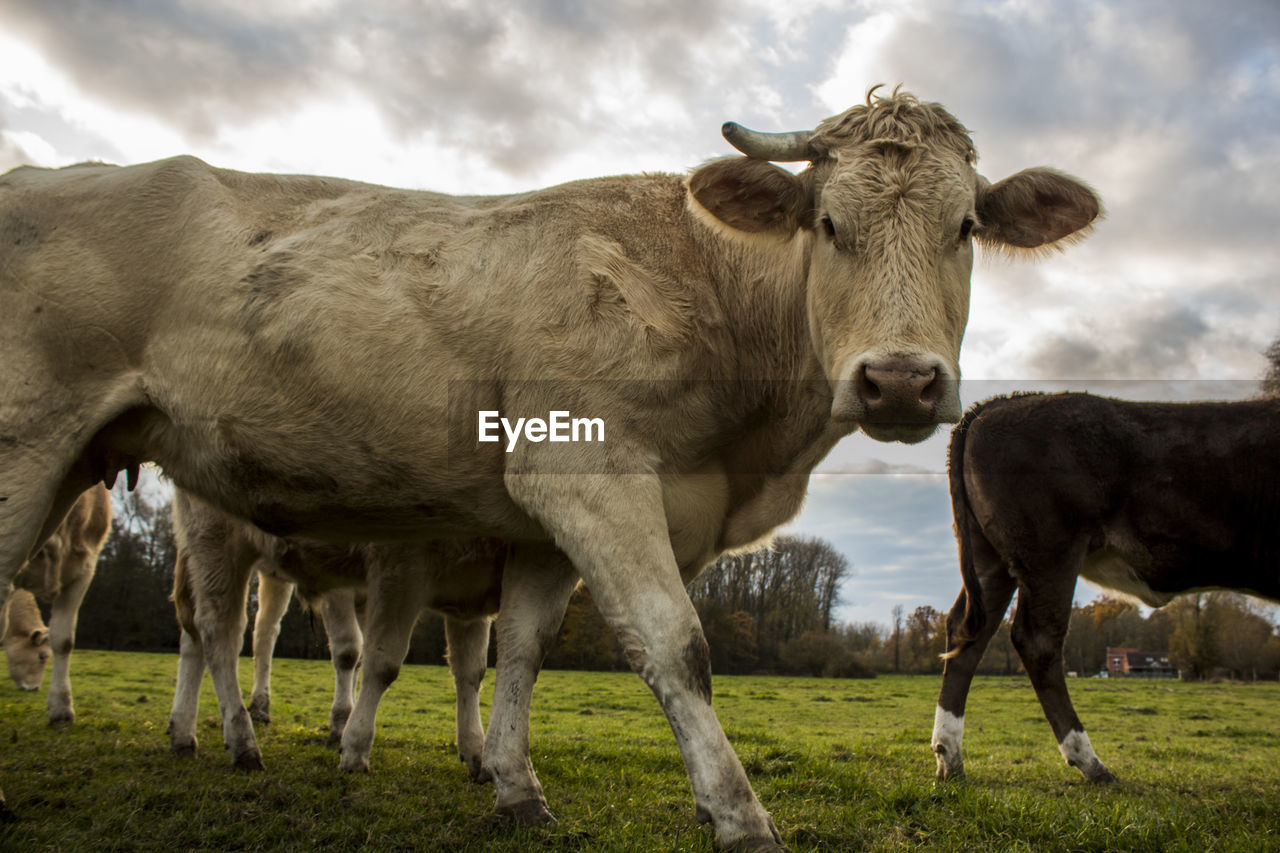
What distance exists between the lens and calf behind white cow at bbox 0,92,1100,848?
357 cm

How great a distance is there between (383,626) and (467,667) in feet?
2.74

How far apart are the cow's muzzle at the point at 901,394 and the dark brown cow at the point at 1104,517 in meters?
3.69

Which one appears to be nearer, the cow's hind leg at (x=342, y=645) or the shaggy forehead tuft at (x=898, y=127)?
the shaggy forehead tuft at (x=898, y=127)

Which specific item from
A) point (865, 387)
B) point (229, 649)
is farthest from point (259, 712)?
point (865, 387)

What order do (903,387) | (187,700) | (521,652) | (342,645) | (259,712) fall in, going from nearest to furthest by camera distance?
(903,387)
(521,652)
(187,700)
(342,645)
(259,712)

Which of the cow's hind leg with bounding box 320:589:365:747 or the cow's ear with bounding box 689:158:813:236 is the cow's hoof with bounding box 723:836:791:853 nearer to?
the cow's ear with bounding box 689:158:813:236

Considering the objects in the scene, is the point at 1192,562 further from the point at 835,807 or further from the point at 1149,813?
the point at 835,807

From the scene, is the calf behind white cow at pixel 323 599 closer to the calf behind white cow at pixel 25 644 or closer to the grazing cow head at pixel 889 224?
the grazing cow head at pixel 889 224

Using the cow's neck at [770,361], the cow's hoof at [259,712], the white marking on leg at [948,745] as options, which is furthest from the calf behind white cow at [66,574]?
the white marking on leg at [948,745]

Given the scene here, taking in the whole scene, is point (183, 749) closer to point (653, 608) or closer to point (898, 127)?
point (653, 608)

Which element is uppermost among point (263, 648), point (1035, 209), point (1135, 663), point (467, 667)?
point (1035, 209)

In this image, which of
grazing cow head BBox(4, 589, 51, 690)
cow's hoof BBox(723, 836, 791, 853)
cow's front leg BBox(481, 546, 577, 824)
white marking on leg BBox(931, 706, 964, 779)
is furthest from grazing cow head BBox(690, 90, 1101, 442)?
grazing cow head BBox(4, 589, 51, 690)

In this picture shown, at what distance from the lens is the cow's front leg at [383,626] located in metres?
6.12

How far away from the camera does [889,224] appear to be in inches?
138
